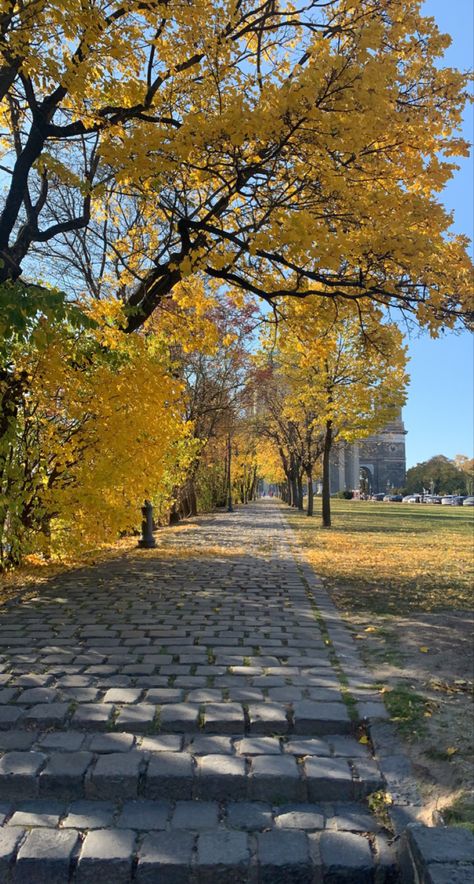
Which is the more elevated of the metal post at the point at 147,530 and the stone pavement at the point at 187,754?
the metal post at the point at 147,530

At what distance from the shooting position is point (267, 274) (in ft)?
32.0

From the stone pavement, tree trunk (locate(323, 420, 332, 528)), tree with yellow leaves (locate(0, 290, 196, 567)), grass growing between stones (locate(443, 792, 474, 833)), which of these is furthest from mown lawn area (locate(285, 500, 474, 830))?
tree trunk (locate(323, 420, 332, 528))

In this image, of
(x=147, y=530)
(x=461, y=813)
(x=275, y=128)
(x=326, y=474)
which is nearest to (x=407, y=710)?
(x=461, y=813)

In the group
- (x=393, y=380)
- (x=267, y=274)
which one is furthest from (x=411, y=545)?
(x=267, y=274)

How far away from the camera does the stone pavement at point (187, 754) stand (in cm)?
257

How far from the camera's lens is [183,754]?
3.37 m

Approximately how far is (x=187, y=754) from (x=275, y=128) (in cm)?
581

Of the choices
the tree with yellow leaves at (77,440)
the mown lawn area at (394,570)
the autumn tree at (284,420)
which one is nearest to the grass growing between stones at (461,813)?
the mown lawn area at (394,570)

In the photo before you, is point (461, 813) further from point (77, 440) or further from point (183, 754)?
point (77, 440)

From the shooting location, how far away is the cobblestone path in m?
2.57

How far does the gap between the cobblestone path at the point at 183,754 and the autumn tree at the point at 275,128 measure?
4079 millimetres

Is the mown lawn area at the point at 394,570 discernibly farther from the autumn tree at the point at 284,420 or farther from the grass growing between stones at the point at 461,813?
the autumn tree at the point at 284,420

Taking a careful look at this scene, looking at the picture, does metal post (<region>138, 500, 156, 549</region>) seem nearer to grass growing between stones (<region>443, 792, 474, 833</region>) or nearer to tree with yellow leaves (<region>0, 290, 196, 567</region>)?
tree with yellow leaves (<region>0, 290, 196, 567</region>)

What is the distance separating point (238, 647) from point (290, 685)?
1099 millimetres
